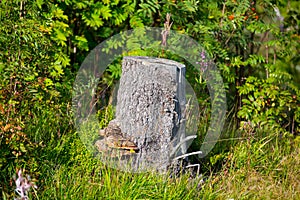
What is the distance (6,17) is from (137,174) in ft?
4.58

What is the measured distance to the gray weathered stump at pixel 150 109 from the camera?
3.76m

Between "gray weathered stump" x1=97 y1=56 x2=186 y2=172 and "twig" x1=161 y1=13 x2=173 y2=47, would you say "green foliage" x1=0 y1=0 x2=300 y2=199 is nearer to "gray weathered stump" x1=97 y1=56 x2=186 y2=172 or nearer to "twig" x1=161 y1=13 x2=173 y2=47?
"twig" x1=161 y1=13 x2=173 y2=47

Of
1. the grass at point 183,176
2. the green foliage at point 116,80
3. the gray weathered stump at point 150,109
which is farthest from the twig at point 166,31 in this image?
the grass at point 183,176

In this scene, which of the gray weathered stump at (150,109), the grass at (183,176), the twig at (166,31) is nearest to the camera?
the grass at (183,176)

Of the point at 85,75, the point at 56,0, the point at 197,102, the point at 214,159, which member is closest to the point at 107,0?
the point at 56,0

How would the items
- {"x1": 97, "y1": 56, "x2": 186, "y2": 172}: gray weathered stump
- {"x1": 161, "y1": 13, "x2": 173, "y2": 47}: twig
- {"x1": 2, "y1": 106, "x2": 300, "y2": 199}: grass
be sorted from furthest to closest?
1. {"x1": 161, "y1": 13, "x2": 173, "y2": 47}: twig
2. {"x1": 97, "y1": 56, "x2": 186, "y2": 172}: gray weathered stump
3. {"x1": 2, "y1": 106, "x2": 300, "y2": 199}: grass

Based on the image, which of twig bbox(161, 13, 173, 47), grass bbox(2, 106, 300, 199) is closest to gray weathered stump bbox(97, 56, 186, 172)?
grass bbox(2, 106, 300, 199)

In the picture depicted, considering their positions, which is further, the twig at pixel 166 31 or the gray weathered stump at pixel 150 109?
the twig at pixel 166 31

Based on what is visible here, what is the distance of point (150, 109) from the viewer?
12.4ft

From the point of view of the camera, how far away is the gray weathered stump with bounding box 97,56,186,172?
376cm

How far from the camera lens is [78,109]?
4.44m

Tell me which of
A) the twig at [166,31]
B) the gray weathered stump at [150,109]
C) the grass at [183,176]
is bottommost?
the grass at [183,176]

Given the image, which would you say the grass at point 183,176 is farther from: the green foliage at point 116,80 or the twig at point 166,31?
the twig at point 166,31

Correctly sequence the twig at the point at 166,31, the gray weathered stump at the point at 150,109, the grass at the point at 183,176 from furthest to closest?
the twig at the point at 166,31 → the gray weathered stump at the point at 150,109 → the grass at the point at 183,176
